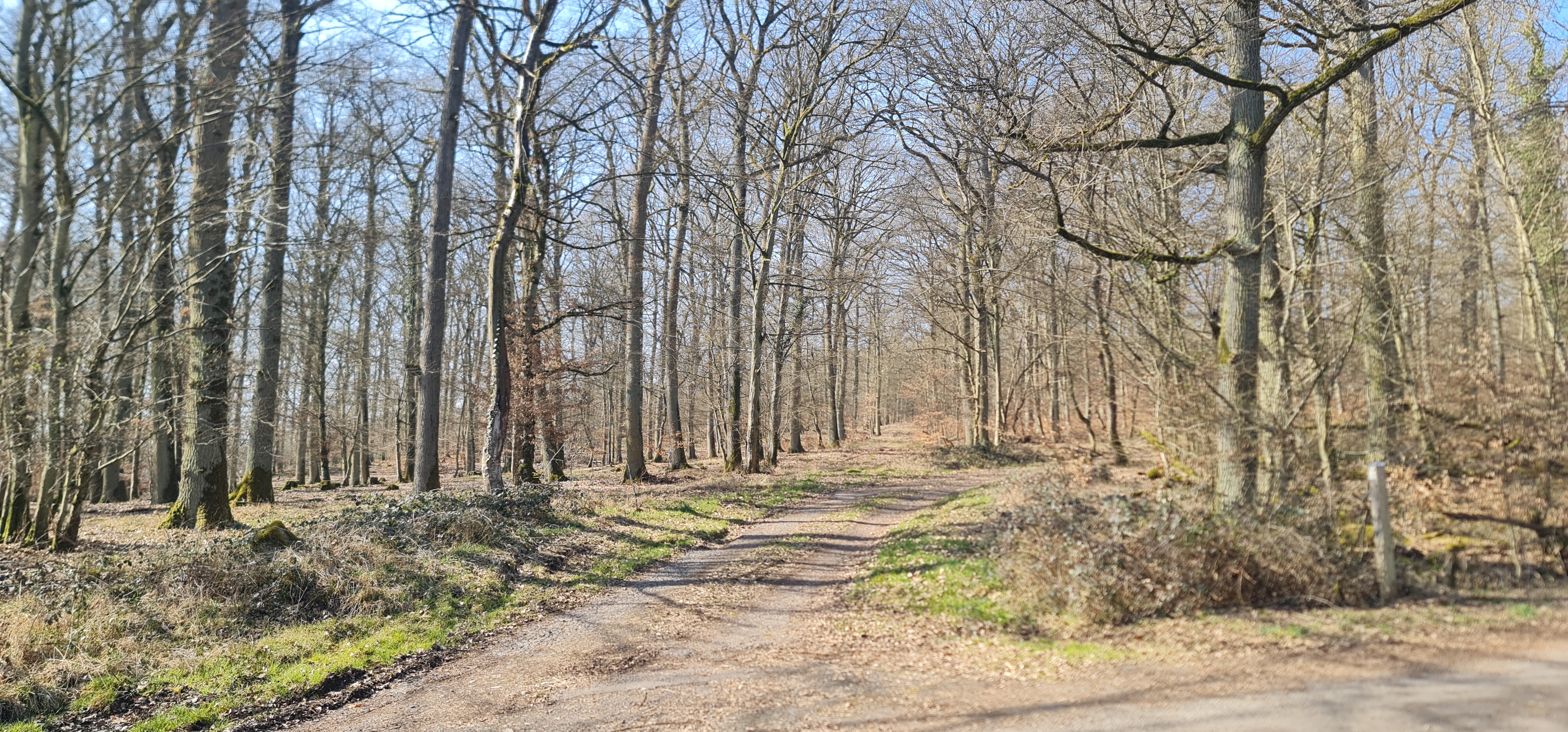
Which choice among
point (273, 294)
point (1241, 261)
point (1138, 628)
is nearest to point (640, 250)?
point (273, 294)

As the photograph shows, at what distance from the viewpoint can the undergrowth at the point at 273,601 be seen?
21.2 ft

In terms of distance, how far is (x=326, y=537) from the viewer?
1007 centimetres

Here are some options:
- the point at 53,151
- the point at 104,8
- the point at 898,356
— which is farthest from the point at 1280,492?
the point at 898,356

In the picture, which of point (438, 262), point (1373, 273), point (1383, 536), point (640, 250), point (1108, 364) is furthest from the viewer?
point (640, 250)

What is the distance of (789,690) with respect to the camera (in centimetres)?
626

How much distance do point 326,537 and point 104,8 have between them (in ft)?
29.3

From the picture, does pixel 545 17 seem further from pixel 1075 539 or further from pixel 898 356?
pixel 898 356

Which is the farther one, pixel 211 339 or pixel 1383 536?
pixel 211 339

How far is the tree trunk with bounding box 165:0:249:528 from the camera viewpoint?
13.7m

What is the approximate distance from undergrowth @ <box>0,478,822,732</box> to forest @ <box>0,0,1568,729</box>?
433 mm

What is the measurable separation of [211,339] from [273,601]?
26.1ft

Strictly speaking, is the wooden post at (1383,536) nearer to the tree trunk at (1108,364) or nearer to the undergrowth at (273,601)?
the tree trunk at (1108,364)

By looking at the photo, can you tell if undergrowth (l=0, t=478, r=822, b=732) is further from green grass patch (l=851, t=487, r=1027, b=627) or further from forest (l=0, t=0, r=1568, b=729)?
green grass patch (l=851, t=487, r=1027, b=627)

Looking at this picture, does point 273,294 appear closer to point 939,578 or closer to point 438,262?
point 438,262
